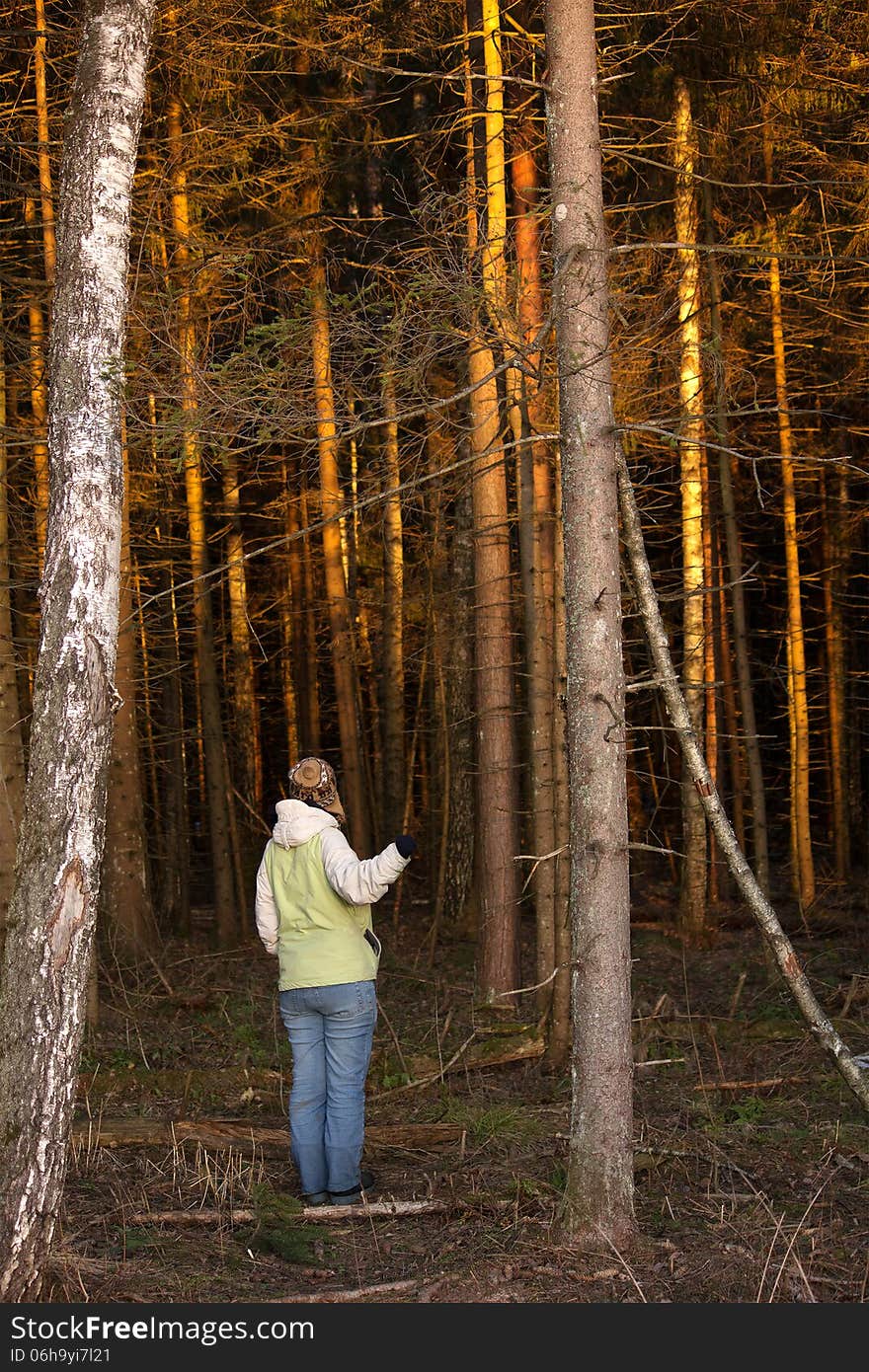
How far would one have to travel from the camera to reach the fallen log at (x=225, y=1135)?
6.84 m

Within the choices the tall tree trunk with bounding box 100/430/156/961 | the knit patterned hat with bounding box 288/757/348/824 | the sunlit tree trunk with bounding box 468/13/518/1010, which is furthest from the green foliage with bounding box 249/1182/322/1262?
the tall tree trunk with bounding box 100/430/156/961

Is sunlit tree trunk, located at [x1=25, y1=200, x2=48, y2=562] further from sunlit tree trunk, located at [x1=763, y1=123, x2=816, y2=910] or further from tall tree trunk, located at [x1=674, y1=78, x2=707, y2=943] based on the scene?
sunlit tree trunk, located at [x1=763, y1=123, x2=816, y2=910]

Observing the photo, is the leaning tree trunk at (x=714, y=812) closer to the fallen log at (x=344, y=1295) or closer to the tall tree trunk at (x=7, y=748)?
the fallen log at (x=344, y=1295)

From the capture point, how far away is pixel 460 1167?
6.55 metres

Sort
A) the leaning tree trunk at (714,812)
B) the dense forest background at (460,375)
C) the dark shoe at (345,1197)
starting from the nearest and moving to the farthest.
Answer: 1. the leaning tree trunk at (714,812)
2. the dark shoe at (345,1197)
3. the dense forest background at (460,375)

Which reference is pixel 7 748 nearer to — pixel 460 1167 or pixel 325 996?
pixel 325 996

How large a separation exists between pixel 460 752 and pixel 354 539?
6406 mm

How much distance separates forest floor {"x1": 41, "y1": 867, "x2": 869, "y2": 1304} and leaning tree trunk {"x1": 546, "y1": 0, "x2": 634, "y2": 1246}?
15.3 inches

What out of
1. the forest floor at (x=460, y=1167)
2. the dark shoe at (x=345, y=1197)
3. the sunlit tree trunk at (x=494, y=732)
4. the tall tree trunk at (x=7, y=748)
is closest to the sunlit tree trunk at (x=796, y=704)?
the forest floor at (x=460, y=1167)

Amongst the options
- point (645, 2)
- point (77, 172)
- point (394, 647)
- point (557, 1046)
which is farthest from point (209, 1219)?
point (394, 647)

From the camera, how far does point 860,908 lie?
53.4ft

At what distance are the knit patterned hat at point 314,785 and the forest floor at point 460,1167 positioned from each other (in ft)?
6.13

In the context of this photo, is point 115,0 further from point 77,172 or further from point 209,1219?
point 209,1219

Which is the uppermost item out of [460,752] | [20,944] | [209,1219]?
[460,752]
